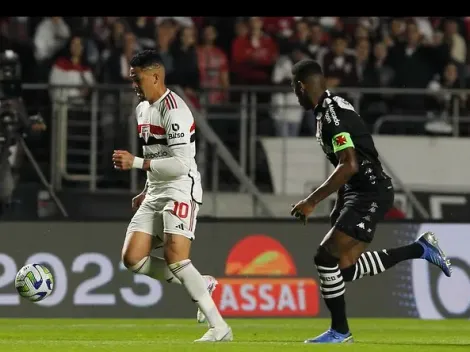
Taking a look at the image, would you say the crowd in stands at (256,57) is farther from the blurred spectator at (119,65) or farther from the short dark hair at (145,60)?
the short dark hair at (145,60)

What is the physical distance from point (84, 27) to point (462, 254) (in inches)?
245

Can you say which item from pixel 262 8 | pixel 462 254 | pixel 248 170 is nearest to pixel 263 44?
pixel 262 8

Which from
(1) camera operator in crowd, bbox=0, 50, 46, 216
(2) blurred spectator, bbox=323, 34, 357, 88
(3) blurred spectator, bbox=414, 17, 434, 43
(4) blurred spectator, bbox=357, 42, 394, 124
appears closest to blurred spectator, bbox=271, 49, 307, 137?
(2) blurred spectator, bbox=323, 34, 357, 88

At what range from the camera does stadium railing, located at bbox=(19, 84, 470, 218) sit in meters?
14.5

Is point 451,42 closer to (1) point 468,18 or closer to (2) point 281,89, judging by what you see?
(1) point 468,18

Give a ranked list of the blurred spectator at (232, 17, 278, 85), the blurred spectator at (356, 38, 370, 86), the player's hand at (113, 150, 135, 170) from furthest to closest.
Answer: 1. the blurred spectator at (356, 38, 370, 86)
2. the blurred spectator at (232, 17, 278, 85)
3. the player's hand at (113, 150, 135, 170)

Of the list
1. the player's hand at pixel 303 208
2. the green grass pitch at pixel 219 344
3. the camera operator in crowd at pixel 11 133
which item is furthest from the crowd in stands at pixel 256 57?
the player's hand at pixel 303 208

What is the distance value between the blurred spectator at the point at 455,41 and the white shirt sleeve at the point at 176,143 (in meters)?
9.59

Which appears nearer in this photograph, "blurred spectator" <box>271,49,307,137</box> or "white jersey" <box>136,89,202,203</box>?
"white jersey" <box>136,89,202,203</box>

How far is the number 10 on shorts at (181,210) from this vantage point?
8984 mm

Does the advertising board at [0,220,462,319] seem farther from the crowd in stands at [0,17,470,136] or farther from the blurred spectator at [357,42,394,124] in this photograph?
the blurred spectator at [357,42,394,124]

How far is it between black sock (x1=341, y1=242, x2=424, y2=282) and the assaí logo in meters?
3.51

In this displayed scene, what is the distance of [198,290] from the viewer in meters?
8.70

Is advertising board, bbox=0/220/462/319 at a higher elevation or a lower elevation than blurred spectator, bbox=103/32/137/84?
lower
